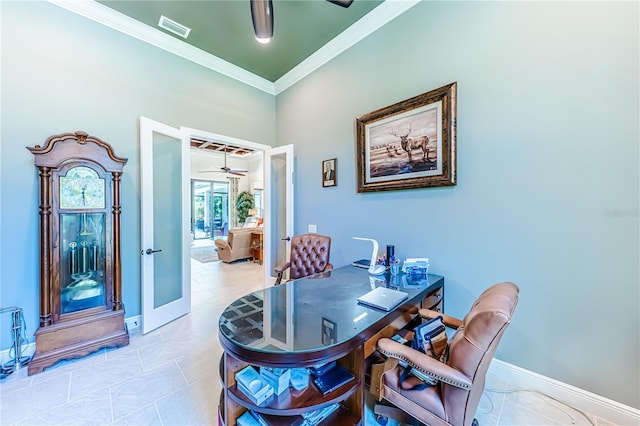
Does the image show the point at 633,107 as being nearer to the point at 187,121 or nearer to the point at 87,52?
the point at 187,121

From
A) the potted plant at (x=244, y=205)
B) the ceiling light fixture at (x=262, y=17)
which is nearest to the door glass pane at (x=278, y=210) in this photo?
the ceiling light fixture at (x=262, y=17)

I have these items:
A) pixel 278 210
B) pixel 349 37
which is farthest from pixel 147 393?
pixel 349 37

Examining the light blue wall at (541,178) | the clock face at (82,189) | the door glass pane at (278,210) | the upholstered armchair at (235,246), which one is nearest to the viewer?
the light blue wall at (541,178)

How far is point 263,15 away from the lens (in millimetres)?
1959

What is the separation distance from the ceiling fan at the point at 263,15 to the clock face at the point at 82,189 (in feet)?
6.83

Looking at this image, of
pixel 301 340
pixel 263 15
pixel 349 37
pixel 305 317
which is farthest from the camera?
pixel 349 37

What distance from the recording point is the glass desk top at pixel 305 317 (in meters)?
1.11

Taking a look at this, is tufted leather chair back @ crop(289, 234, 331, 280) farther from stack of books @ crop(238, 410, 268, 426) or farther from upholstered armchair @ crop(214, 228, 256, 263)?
upholstered armchair @ crop(214, 228, 256, 263)

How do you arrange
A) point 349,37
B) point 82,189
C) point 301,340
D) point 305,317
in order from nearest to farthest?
point 301,340 < point 305,317 < point 82,189 < point 349,37

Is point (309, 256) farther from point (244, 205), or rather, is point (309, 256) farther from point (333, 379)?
point (244, 205)

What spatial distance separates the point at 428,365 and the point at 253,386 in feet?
2.71

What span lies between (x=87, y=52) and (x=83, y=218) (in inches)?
67.9

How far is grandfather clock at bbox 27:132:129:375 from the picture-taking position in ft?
6.99

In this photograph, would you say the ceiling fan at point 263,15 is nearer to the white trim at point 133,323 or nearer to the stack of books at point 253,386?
the stack of books at point 253,386
